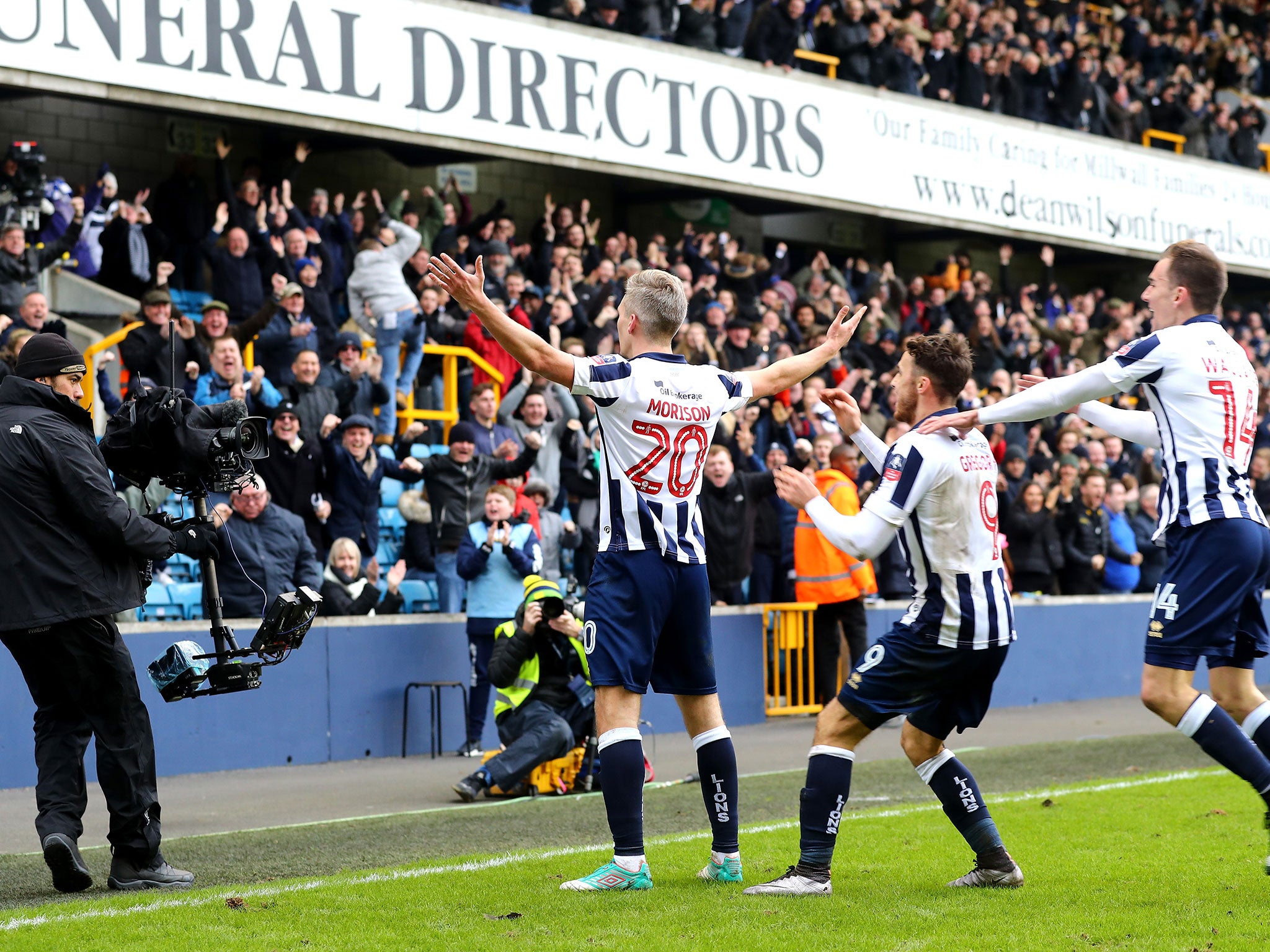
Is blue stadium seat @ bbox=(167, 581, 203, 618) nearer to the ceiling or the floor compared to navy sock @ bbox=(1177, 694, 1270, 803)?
nearer to the ceiling

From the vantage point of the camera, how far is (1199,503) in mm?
6031

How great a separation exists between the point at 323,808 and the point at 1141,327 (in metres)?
19.7

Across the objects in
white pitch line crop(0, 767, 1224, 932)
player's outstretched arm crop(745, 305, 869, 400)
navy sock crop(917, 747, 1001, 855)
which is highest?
player's outstretched arm crop(745, 305, 869, 400)

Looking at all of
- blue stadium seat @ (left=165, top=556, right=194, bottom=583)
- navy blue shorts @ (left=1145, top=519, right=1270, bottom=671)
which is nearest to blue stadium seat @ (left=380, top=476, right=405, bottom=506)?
blue stadium seat @ (left=165, top=556, right=194, bottom=583)

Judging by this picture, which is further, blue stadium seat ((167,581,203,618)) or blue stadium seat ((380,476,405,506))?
blue stadium seat ((380,476,405,506))

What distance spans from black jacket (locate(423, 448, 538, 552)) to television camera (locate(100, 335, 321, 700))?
6.39m

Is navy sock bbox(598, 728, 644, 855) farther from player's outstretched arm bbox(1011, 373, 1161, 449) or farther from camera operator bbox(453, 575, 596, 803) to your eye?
camera operator bbox(453, 575, 596, 803)

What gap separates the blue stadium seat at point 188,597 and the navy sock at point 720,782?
6.77 m

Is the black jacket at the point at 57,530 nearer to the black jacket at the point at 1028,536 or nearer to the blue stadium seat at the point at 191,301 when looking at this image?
the blue stadium seat at the point at 191,301

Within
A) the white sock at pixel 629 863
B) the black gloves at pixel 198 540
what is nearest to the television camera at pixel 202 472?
the black gloves at pixel 198 540

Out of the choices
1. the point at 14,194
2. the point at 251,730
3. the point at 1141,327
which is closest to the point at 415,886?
the point at 251,730

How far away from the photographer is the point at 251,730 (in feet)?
38.2

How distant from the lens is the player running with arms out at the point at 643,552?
607 centimetres

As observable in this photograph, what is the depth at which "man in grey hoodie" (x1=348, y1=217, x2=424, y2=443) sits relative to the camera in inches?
598
